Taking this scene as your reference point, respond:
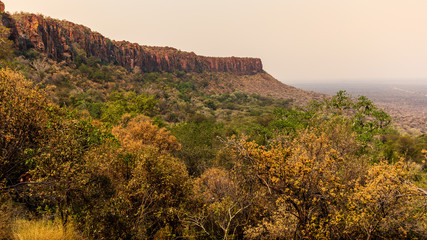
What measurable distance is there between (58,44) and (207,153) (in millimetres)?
79676

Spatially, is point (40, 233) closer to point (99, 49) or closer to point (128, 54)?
point (99, 49)

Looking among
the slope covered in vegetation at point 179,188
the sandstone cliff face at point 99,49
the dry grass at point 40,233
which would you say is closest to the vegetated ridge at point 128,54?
the sandstone cliff face at point 99,49

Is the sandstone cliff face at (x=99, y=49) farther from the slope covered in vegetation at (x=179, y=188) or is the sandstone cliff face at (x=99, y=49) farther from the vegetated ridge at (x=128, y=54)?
the slope covered in vegetation at (x=179, y=188)

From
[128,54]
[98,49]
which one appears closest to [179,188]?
[98,49]

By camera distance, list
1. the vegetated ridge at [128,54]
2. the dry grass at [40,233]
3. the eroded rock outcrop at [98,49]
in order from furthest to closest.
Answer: the vegetated ridge at [128,54]
the eroded rock outcrop at [98,49]
the dry grass at [40,233]

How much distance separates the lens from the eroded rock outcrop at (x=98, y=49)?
59.9m

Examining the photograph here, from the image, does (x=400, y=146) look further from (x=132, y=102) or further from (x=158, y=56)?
(x=158, y=56)

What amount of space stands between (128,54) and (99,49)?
15756 mm

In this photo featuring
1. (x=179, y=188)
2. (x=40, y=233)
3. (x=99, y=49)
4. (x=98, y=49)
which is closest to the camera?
(x=40, y=233)

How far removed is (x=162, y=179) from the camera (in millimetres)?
10422

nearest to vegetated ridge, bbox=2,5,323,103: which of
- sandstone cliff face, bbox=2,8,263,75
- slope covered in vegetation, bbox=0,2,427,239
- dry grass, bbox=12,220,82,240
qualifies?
sandstone cliff face, bbox=2,8,263,75

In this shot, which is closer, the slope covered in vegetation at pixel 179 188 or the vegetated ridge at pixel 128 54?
the slope covered in vegetation at pixel 179 188

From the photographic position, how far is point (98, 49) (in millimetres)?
87750

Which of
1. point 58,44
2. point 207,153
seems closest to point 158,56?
point 58,44
